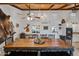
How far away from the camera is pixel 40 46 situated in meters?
3.15

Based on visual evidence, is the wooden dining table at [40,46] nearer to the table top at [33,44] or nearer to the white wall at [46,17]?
the table top at [33,44]

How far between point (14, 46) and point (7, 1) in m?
0.97

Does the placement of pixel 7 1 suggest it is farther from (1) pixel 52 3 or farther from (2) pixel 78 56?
→ (2) pixel 78 56

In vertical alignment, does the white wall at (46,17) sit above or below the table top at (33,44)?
above

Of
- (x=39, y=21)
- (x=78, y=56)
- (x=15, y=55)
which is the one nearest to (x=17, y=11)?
(x=39, y=21)

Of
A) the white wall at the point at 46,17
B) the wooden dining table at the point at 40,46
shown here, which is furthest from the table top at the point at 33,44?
the white wall at the point at 46,17

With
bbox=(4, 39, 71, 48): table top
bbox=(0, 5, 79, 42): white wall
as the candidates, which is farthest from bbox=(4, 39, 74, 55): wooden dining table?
bbox=(0, 5, 79, 42): white wall

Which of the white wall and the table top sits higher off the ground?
the white wall

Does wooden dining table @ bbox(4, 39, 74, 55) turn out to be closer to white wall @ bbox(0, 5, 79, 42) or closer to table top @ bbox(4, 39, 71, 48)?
table top @ bbox(4, 39, 71, 48)

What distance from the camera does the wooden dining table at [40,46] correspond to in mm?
3082

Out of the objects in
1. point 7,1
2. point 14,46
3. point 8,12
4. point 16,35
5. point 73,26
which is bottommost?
point 14,46

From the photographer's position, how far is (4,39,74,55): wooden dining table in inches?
121

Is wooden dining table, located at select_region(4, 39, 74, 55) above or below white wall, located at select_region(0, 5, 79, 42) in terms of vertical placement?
below

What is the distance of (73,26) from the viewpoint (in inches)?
121
